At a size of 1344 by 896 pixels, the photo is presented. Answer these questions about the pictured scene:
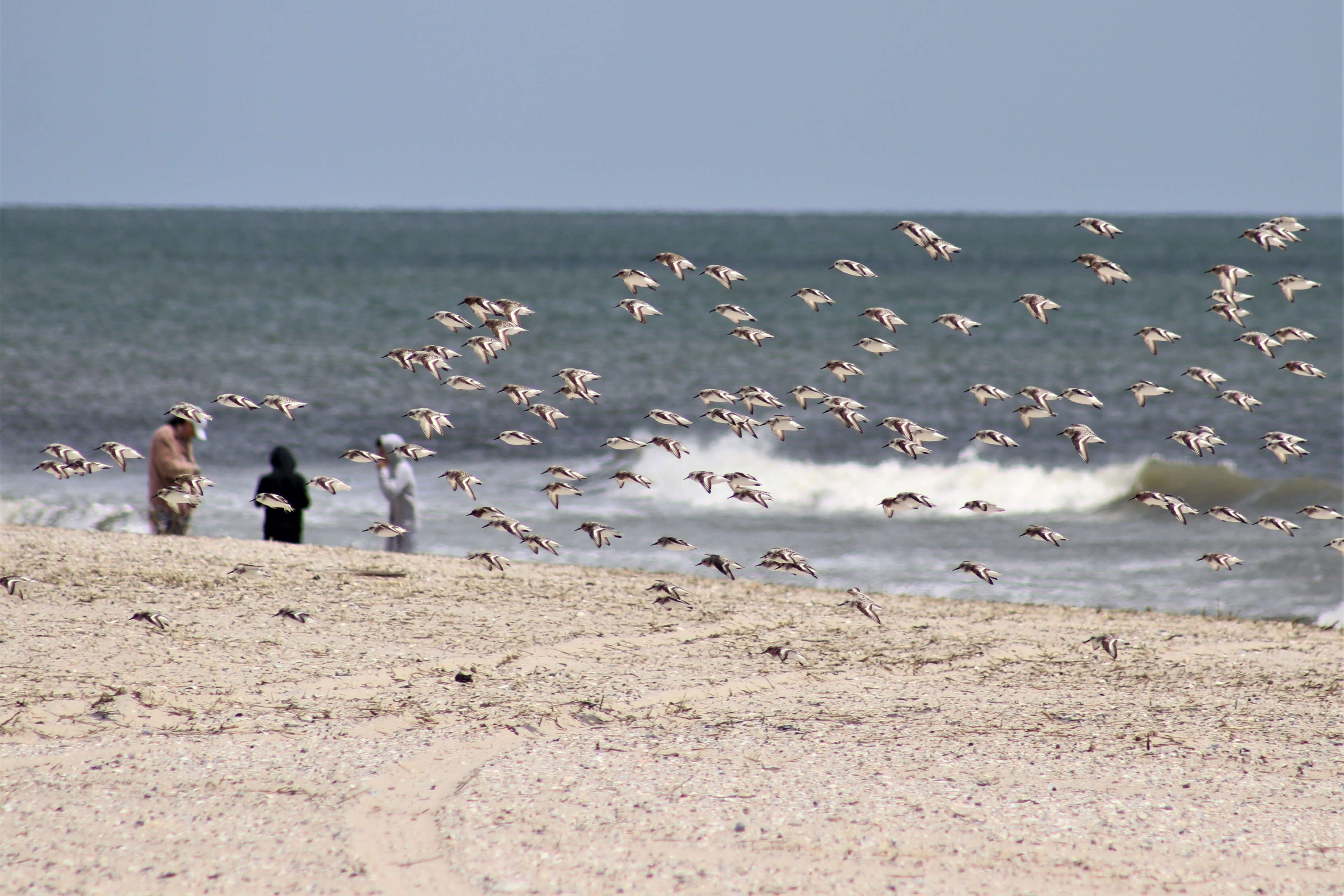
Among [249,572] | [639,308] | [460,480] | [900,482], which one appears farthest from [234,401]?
[900,482]

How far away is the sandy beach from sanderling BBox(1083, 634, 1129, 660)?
0.09 metres

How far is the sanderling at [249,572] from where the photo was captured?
1134cm

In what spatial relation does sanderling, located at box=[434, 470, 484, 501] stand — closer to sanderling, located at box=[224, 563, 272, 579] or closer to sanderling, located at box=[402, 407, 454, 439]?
sanderling, located at box=[402, 407, 454, 439]

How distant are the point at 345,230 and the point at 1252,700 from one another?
167585 millimetres

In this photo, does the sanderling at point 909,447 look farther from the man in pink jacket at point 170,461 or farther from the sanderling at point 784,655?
the man in pink jacket at point 170,461

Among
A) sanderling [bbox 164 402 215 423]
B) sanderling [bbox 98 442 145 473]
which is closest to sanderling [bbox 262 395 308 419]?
sanderling [bbox 164 402 215 423]

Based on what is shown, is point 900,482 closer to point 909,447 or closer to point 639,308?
point 909,447

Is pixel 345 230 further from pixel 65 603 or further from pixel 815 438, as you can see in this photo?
pixel 65 603

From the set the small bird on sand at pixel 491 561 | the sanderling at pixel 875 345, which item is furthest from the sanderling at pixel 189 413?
the sanderling at pixel 875 345

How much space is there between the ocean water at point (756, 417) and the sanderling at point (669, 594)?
4006 mm

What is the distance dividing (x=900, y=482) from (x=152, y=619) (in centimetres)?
1596

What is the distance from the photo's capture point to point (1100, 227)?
898 cm

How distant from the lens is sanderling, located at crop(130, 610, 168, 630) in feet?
31.7

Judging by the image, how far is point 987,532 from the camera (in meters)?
19.2
